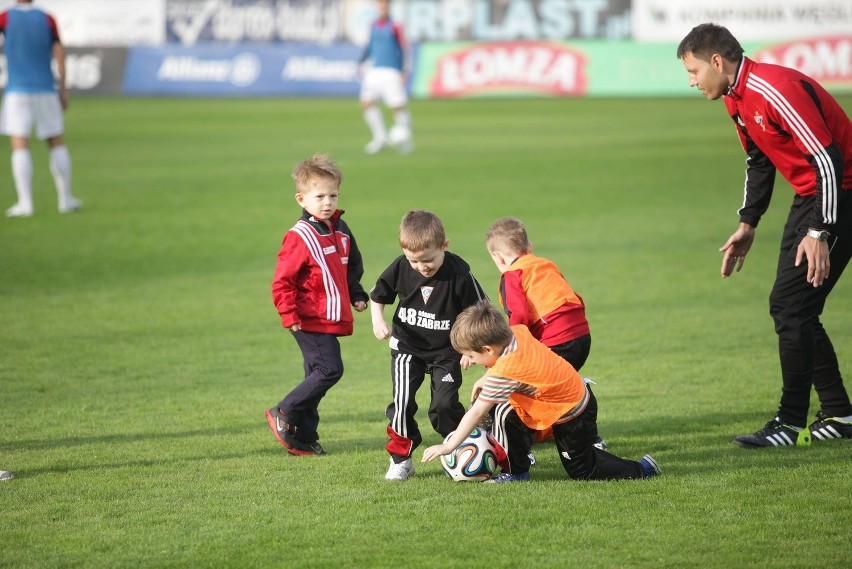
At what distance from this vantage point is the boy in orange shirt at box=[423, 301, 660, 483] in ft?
15.6

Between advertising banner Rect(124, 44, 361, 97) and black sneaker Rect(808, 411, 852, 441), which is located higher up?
advertising banner Rect(124, 44, 361, 97)

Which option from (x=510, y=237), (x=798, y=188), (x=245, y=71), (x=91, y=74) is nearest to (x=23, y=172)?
(x=510, y=237)

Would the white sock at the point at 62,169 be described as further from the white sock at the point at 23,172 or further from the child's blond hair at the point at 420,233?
the child's blond hair at the point at 420,233

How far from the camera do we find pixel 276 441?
231 inches

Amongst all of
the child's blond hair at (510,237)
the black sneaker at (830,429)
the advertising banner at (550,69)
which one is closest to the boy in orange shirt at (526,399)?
the child's blond hair at (510,237)

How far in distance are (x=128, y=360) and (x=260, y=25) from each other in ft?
112

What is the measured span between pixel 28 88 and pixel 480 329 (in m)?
10.5

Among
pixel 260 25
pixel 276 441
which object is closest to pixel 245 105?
pixel 260 25

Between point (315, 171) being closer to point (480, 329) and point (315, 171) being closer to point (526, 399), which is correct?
point (480, 329)

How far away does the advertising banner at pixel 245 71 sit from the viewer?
34.6m

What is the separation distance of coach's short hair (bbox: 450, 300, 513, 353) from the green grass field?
683mm

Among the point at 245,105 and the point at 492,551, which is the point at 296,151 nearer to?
the point at 245,105

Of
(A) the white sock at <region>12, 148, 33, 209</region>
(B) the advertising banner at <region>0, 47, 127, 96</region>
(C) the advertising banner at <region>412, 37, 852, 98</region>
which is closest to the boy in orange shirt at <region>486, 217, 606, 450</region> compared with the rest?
(A) the white sock at <region>12, 148, 33, 209</region>

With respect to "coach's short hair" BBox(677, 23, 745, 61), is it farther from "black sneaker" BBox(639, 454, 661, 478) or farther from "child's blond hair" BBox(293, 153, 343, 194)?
"black sneaker" BBox(639, 454, 661, 478)
